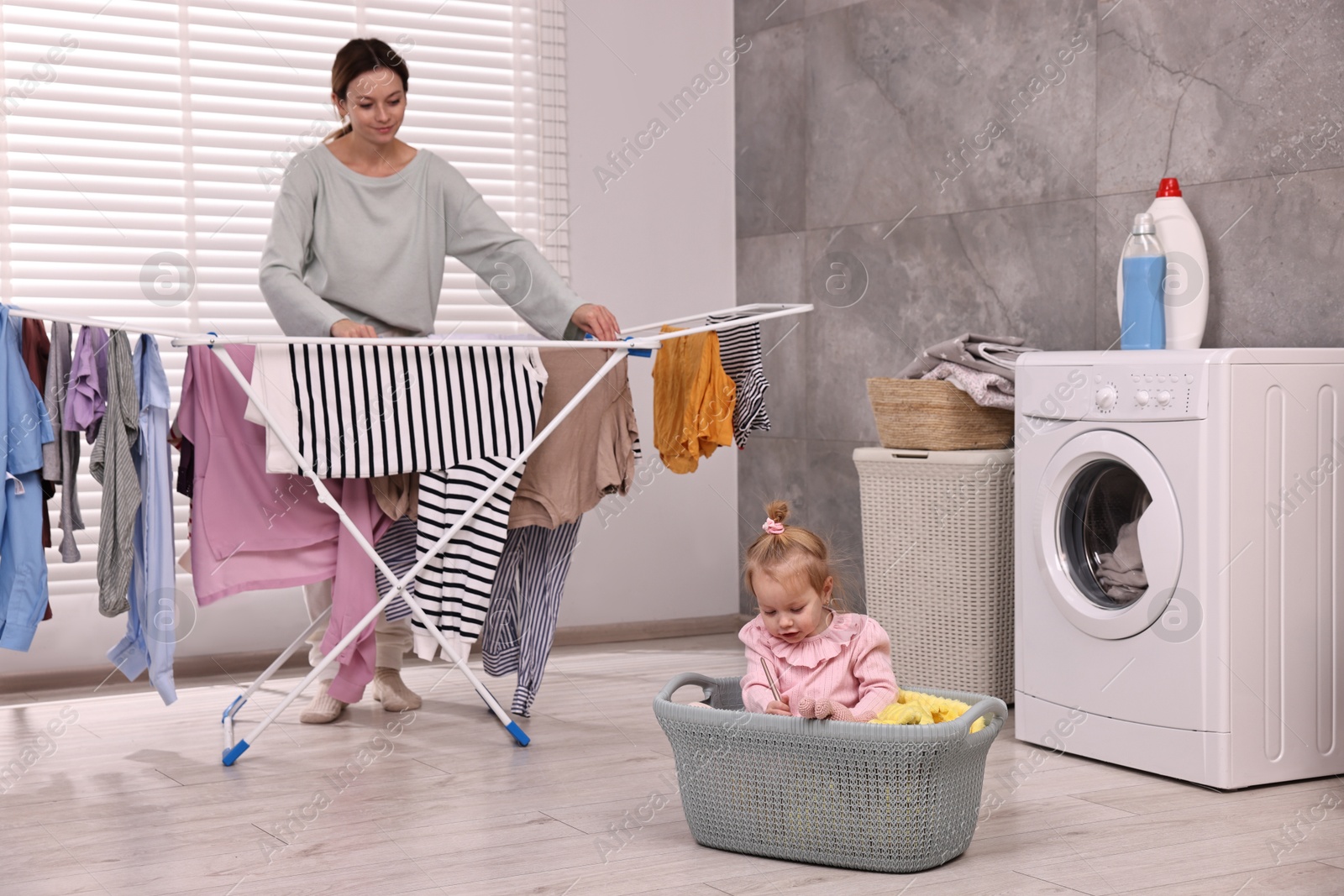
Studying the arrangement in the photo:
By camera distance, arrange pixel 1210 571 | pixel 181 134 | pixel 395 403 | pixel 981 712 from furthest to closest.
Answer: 1. pixel 181 134
2. pixel 395 403
3. pixel 1210 571
4. pixel 981 712

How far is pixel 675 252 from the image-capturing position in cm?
427

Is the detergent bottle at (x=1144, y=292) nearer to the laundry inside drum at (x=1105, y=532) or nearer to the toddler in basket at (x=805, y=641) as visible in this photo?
the laundry inside drum at (x=1105, y=532)

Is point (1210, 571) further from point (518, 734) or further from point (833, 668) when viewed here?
point (518, 734)

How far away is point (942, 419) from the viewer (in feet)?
10.3

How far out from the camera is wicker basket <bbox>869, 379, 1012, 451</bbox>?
3.13m

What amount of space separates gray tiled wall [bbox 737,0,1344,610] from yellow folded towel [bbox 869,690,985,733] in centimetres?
114

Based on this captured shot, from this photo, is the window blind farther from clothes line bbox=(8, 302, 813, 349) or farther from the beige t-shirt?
the beige t-shirt

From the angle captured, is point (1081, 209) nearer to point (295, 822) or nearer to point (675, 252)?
point (675, 252)

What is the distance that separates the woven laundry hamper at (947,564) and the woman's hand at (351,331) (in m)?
1.29

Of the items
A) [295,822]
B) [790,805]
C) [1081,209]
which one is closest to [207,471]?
[295,822]

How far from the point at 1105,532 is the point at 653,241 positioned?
6.35 ft

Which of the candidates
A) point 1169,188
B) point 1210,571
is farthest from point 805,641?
point 1169,188

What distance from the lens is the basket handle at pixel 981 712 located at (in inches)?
77.7

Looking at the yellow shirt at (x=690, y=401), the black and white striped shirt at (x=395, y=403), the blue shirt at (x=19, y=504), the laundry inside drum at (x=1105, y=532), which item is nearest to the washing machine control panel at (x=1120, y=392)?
the laundry inside drum at (x=1105, y=532)
